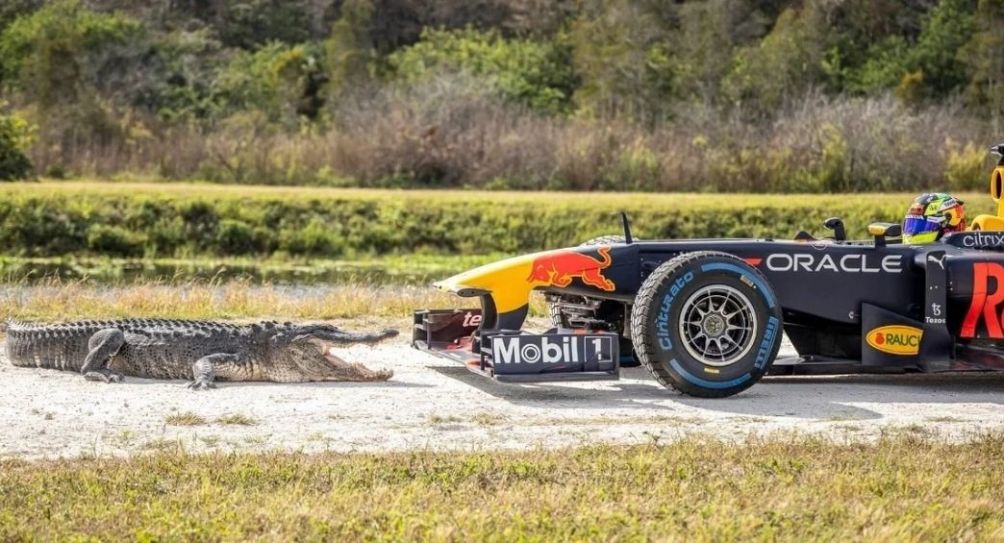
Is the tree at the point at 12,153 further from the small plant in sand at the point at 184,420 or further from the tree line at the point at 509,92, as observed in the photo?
the small plant in sand at the point at 184,420

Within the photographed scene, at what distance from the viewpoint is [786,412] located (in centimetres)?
1045

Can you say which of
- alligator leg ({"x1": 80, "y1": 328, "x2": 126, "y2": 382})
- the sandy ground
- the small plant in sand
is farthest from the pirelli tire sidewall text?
alligator leg ({"x1": 80, "y1": 328, "x2": 126, "y2": 382})

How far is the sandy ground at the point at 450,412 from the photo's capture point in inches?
360

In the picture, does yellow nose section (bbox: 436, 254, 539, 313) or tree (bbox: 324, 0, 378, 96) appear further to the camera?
tree (bbox: 324, 0, 378, 96)

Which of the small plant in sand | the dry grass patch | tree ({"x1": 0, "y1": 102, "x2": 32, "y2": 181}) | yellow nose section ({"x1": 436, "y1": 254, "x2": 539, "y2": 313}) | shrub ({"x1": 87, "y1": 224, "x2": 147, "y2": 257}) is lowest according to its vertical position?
the small plant in sand

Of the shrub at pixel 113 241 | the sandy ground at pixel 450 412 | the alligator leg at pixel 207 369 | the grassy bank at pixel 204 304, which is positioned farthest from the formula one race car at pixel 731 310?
the shrub at pixel 113 241

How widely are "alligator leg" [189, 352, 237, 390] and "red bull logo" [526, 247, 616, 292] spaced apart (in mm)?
2414

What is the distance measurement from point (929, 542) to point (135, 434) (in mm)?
4603

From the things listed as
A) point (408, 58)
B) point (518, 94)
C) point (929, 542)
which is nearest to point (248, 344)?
point (929, 542)

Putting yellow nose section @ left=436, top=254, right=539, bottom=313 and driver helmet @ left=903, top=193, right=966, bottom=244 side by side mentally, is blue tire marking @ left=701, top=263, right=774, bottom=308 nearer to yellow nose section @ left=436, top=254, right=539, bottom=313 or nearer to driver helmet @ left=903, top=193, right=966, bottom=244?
yellow nose section @ left=436, top=254, right=539, bottom=313

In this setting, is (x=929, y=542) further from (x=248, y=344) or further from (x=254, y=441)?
(x=248, y=344)

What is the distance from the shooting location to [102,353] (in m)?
11.7

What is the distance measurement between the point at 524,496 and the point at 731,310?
383 centimetres

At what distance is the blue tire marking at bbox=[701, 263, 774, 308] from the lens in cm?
1071
